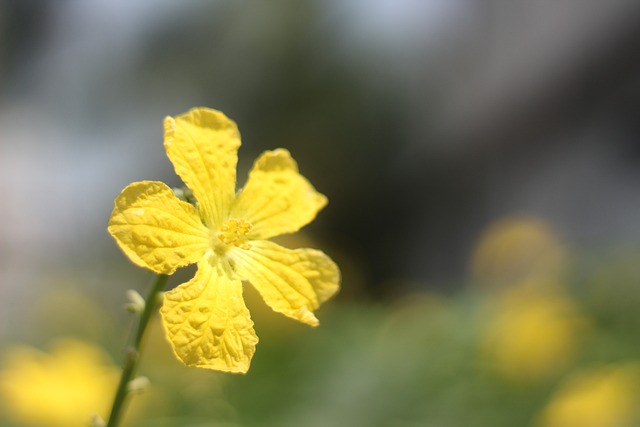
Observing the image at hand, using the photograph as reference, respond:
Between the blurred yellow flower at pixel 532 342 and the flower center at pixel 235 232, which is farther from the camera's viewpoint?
the blurred yellow flower at pixel 532 342

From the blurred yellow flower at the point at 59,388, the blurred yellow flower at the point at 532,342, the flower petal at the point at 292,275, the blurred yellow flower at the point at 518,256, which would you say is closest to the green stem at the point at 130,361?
the flower petal at the point at 292,275

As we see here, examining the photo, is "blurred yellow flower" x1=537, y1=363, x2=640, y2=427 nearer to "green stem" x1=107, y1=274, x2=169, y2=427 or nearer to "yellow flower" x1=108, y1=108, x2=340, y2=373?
"yellow flower" x1=108, y1=108, x2=340, y2=373

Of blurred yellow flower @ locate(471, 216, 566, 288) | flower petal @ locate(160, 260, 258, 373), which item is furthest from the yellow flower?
blurred yellow flower @ locate(471, 216, 566, 288)

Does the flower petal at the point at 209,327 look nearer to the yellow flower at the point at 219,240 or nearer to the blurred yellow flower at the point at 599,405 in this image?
the yellow flower at the point at 219,240

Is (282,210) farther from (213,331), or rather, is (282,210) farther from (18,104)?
(18,104)

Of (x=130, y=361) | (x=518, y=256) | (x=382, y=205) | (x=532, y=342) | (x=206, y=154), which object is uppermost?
(x=382, y=205)

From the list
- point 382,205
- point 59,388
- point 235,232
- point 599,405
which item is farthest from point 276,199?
point 382,205

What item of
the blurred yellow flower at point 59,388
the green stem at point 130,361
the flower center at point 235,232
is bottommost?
the green stem at point 130,361

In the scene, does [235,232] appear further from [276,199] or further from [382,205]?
[382,205]
